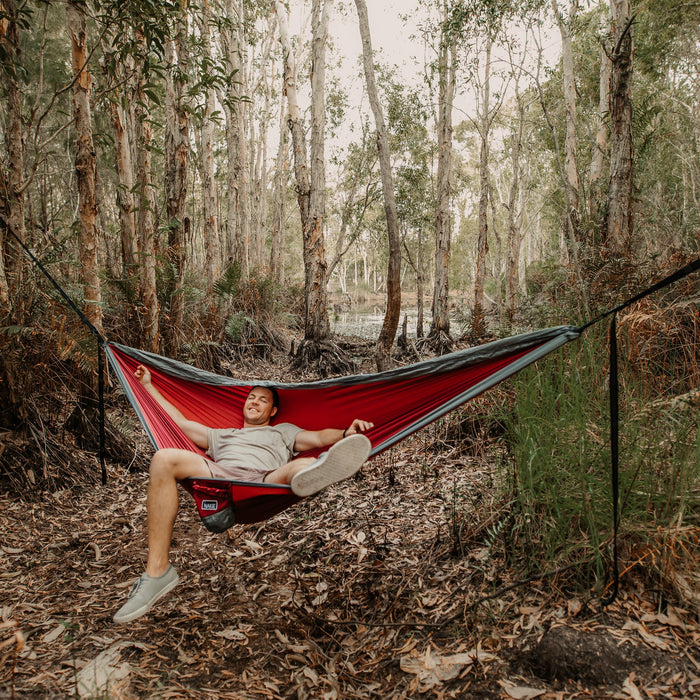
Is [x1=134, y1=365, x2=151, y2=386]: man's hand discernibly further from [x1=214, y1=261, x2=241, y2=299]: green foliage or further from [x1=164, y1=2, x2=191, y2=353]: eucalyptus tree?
[x1=214, y1=261, x2=241, y2=299]: green foliage

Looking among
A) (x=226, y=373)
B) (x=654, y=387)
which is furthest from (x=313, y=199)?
(x=654, y=387)

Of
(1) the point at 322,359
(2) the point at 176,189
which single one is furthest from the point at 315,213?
(2) the point at 176,189

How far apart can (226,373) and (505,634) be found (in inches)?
146

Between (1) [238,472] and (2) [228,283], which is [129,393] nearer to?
(1) [238,472]

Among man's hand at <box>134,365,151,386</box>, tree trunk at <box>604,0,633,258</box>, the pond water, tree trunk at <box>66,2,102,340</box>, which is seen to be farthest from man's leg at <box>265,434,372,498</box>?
the pond water

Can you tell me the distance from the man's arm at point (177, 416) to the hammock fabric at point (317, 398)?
0.02 meters

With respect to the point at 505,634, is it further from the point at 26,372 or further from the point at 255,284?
the point at 255,284

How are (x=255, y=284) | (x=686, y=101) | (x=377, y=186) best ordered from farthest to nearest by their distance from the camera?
(x=686, y=101)
(x=377, y=186)
(x=255, y=284)

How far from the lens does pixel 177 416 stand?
2055 millimetres

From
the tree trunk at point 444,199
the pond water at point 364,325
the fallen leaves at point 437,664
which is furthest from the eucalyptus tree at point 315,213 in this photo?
the fallen leaves at point 437,664

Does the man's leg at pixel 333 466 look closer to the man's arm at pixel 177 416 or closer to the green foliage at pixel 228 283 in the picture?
the man's arm at pixel 177 416

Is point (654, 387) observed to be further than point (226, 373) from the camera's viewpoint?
No

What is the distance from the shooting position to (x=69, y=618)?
1.64 m

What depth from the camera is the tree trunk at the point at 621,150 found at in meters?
3.29
